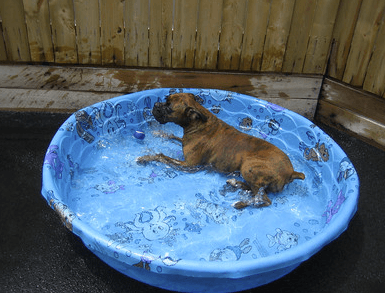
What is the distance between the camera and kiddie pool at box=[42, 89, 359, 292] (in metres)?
2.76

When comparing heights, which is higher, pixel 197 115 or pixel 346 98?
pixel 197 115

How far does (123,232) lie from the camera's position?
3387mm

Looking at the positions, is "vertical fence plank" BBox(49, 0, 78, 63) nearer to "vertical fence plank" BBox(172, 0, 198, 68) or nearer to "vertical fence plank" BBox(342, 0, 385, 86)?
"vertical fence plank" BBox(172, 0, 198, 68)

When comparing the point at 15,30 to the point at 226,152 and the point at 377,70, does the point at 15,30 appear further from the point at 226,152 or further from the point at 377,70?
the point at 377,70

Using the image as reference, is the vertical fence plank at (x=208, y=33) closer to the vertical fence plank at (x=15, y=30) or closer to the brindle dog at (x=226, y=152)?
the brindle dog at (x=226, y=152)

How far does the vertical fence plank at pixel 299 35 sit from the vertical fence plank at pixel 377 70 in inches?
33.4

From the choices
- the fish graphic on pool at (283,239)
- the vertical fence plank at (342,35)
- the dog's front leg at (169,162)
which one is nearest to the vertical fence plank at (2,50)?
the dog's front leg at (169,162)

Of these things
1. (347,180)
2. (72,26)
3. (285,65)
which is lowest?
(347,180)

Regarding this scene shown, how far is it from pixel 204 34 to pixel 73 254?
315cm

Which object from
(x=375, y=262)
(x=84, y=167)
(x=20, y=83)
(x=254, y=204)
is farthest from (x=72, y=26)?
(x=375, y=262)

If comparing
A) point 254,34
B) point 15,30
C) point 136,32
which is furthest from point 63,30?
point 254,34

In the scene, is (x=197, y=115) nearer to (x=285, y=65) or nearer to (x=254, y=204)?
(x=254, y=204)

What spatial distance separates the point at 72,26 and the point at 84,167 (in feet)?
6.30

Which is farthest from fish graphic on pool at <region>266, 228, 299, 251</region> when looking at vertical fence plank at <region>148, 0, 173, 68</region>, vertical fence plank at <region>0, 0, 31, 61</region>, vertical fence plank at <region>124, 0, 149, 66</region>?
vertical fence plank at <region>0, 0, 31, 61</region>
